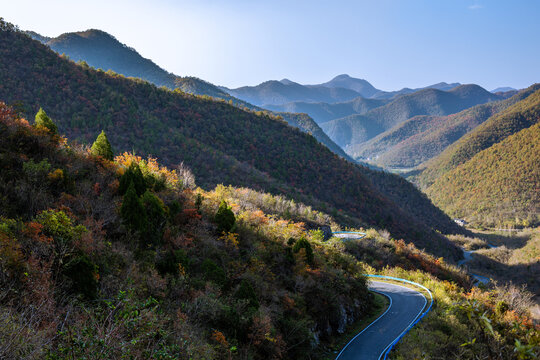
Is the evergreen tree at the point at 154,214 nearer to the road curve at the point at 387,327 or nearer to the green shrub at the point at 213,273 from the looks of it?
the green shrub at the point at 213,273

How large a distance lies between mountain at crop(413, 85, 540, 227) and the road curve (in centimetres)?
12333

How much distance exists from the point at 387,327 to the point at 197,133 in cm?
5450

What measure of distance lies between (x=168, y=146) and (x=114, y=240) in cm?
4311

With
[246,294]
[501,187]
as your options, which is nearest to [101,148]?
[246,294]

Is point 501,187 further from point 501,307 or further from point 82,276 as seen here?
point 82,276

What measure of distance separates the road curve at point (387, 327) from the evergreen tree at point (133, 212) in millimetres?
9981

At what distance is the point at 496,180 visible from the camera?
128m

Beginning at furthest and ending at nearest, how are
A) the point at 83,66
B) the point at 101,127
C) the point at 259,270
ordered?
the point at 83,66 < the point at 101,127 < the point at 259,270

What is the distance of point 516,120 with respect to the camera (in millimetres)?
172125

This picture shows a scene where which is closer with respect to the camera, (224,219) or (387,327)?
(224,219)

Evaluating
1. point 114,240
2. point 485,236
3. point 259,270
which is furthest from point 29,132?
point 485,236

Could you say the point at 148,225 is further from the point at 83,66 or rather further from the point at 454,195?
the point at 454,195

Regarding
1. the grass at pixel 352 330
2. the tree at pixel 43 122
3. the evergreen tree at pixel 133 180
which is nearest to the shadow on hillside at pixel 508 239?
the grass at pixel 352 330

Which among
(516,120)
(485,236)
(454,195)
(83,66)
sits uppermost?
(516,120)
